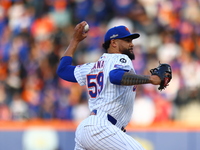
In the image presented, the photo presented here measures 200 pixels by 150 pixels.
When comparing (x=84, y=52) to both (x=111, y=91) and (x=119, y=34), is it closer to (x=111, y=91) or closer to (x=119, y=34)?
(x=119, y=34)

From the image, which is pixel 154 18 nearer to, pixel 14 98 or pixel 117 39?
pixel 14 98

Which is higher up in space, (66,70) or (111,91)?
(66,70)

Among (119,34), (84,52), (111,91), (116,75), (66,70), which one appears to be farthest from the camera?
(84,52)

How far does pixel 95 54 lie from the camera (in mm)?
9977

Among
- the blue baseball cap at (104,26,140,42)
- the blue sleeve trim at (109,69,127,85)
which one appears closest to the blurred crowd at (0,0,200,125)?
the blue baseball cap at (104,26,140,42)

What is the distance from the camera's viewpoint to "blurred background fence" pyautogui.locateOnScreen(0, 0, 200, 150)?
8.85 meters

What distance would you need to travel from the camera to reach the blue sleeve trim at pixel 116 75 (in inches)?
158

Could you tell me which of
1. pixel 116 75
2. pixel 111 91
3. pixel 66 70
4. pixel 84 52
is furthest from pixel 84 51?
pixel 116 75

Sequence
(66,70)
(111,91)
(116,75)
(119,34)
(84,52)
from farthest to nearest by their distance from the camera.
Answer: (84,52)
(66,70)
(119,34)
(111,91)
(116,75)

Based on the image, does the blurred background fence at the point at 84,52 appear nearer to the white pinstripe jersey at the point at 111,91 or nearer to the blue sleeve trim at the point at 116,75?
the white pinstripe jersey at the point at 111,91

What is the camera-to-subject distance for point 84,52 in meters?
10.2

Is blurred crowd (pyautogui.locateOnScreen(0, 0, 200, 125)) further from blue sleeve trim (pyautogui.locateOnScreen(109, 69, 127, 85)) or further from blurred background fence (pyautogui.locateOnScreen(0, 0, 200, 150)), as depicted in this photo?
blue sleeve trim (pyautogui.locateOnScreen(109, 69, 127, 85))

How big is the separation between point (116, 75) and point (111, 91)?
0.90 ft

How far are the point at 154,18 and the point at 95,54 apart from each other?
176 cm
